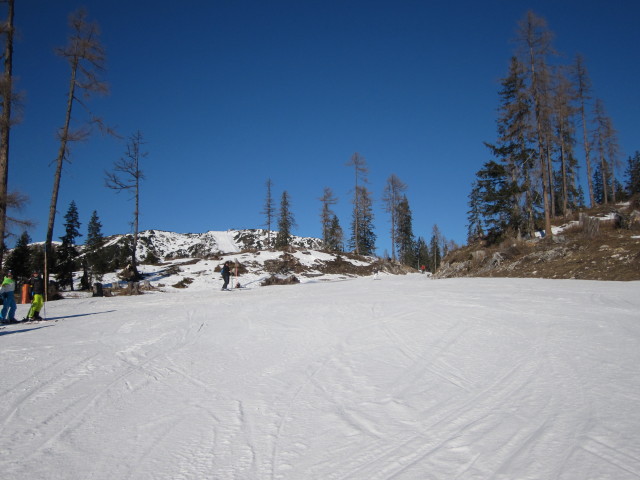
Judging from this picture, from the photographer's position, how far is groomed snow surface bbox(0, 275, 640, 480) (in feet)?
7.55

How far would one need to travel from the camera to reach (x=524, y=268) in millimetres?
15594

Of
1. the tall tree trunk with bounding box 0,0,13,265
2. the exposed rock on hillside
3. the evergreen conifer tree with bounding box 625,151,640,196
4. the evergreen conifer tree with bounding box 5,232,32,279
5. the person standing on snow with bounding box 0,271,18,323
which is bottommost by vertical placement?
the person standing on snow with bounding box 0,271,18,323

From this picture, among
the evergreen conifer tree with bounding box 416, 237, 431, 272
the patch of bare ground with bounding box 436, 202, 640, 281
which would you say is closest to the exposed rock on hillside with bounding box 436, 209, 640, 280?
the patch of bare ground with bounding box 436, 202, 640, 281

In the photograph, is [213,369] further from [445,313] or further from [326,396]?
[445,313]

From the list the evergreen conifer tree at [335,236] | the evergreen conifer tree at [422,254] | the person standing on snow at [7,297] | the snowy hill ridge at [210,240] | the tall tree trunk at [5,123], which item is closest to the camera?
the person standing on snow at [7,297]

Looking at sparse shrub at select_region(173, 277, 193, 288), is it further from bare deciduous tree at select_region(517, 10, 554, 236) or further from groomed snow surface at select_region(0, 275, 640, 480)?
bare deciduous tree at select_region(517, 10, 554, 236)

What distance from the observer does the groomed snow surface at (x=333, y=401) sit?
2.30 m

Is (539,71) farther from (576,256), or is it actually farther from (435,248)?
(435,248)

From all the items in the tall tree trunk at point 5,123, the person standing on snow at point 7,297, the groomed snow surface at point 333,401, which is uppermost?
the tall tree trunk at point 5,123

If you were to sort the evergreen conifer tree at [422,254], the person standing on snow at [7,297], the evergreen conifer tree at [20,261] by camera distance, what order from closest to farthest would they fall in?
the person standing on snow at [7,297], the evergreen conifer tree at [20,261], the evergreen conifer tree at [422,254]

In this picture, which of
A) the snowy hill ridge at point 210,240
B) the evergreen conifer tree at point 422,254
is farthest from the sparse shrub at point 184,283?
the snowy hill ridge at point 210,240

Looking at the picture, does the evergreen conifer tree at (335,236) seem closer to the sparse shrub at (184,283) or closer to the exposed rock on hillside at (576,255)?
the sparse shrub at (184,283)

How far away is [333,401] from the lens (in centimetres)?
334

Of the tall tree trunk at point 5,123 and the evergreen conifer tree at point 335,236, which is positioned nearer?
the tall tree trunk at point 5,123
